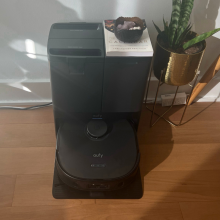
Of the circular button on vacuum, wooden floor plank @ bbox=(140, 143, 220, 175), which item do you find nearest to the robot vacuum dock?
the circular button on vacuum

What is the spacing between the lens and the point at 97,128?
977 millimetres

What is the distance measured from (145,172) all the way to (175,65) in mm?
491

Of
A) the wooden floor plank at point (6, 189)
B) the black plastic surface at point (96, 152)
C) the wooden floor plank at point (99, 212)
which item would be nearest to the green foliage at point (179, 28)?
the black plastic surface at point (96, 152)

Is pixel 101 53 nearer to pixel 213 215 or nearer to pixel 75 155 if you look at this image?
pixel 75 155

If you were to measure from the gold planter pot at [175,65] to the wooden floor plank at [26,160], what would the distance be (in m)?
0.63

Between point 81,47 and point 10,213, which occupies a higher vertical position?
point 81,47

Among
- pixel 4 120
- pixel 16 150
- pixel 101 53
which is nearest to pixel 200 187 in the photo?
pixel 101 53

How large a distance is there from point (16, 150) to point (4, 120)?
0.70ft

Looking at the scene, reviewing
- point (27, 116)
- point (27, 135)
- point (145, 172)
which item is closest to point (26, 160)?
point (27, 135)

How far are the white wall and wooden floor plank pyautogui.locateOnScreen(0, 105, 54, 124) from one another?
207mm

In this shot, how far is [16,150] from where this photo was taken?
A: 44.1 inches

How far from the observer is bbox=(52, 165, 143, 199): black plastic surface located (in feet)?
3.21

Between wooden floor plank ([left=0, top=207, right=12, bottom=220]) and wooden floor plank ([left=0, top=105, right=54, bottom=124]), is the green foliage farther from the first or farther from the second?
wooden floor plank ([left=0, top=207, right=12, bottom=220])

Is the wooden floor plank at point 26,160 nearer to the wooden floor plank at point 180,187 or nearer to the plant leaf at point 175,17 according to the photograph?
the wooden floor plank at point 180,187
